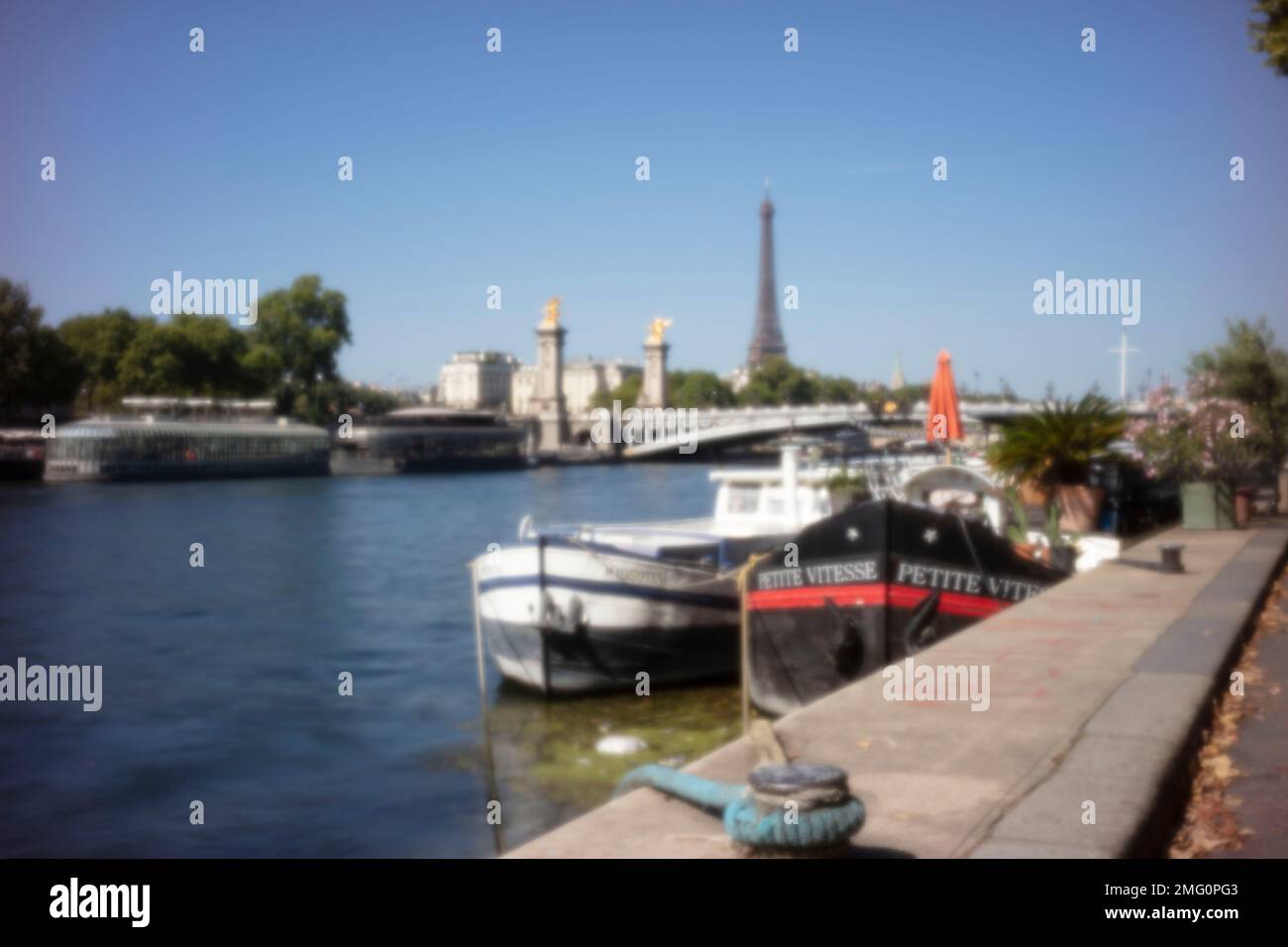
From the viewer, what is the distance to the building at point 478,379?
412 ft

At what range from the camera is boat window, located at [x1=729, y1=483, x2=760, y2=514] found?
1675 cm

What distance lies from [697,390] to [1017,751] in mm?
96875

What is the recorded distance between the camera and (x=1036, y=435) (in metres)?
14.7

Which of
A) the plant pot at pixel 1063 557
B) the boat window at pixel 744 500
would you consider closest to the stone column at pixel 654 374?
the boat window at pixel 744 500

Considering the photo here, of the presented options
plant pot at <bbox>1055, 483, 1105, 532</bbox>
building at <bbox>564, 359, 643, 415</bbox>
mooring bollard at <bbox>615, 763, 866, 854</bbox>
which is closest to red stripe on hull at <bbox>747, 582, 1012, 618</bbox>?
plant pot at <bbox>1055, 483, 1105, 532</bbox>

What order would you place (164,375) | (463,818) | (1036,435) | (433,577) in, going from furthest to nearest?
(164,375) → (433,577) → (1036,435) → (463,818)

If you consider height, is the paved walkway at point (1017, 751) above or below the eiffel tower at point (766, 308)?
below

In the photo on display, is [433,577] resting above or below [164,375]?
below

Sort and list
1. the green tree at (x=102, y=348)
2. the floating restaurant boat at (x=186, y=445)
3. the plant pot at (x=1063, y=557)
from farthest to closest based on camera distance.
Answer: the green tree at (x=102, y=348) → the floating restaurant boat at (x=186, y=445) → the plant pot at (x=1063, y=557)

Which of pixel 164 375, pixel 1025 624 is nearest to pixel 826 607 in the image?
pixel 1025 624

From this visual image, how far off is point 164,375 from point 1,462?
15.5m

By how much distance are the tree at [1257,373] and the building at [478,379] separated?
10257cm

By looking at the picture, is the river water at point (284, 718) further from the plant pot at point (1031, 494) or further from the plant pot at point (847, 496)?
the plant pot at point (1031, 494)
